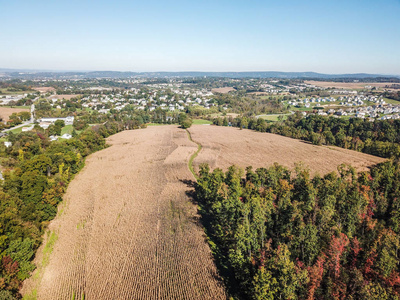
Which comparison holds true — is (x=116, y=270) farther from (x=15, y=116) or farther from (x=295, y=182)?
(x=15, y=116)

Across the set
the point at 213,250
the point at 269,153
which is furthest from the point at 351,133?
the point at 213,250

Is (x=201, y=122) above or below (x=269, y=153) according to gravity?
above

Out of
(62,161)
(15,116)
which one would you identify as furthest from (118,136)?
(15,116)

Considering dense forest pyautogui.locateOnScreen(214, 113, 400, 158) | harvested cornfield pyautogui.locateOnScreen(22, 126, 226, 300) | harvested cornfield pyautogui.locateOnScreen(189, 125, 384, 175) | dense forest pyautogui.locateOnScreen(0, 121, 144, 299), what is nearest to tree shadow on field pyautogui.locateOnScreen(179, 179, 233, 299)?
harvested cornfield pyautogui.locateOnScreen(22, 126, 226, 300)

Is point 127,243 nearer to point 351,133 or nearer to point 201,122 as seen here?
point 351,133

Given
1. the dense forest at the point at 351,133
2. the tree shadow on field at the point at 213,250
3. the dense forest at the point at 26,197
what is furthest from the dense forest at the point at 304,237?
the dense forest at the point at 351,133
